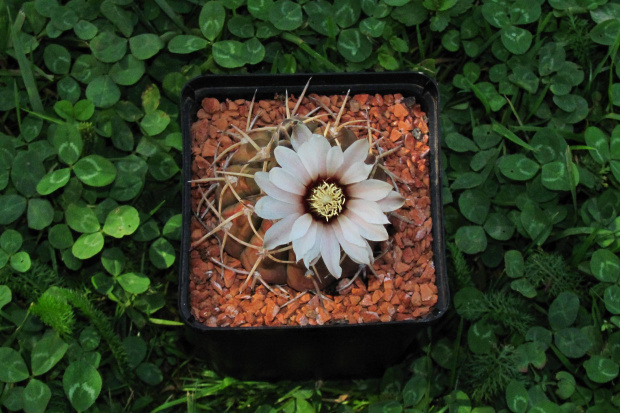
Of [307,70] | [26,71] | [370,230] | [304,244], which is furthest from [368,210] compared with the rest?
[26,71]

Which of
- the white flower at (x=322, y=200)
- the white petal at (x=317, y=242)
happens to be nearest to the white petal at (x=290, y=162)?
the white flower at (x=322, y=200)

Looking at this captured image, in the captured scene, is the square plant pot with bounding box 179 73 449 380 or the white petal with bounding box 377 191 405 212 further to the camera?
the square plant pot with bounding box 179 73 449 380

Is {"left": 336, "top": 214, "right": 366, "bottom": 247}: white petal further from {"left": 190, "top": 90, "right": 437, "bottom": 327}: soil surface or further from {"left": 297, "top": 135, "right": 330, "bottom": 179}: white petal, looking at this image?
{"left": 190, "top": 90, "right": 437, "bottom": 327}: soil surface

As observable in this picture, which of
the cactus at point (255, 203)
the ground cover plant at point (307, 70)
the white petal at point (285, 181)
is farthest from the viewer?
the ground cover plant at point (307, 70)

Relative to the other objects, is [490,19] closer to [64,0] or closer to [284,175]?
[284,175]

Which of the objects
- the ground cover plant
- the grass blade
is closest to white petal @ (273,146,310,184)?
the ground cover plant

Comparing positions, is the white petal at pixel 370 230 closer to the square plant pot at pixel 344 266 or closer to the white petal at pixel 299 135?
the white petal at pixel 299 135

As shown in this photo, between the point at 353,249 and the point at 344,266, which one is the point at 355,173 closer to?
the point at 353,249
